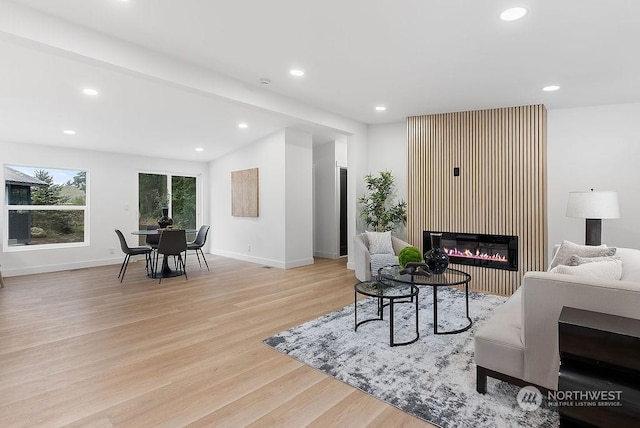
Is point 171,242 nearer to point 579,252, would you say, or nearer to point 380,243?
point 380,243

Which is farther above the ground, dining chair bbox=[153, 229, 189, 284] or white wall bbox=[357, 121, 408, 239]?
white wall bbox=[357, 121, 408, 239]

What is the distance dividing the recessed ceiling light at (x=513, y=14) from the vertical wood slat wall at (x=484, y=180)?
2547 millimetres

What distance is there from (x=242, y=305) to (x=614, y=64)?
4835 mm

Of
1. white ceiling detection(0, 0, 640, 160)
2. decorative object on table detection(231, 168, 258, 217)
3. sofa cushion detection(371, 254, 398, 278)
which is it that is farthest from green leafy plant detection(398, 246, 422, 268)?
decorative object on table detection(231, 168, 258, 217)

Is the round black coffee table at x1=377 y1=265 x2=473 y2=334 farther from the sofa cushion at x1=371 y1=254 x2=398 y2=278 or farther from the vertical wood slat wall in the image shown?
the vertical wood slat wall

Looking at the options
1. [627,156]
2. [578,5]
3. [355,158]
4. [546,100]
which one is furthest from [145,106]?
[627,156]

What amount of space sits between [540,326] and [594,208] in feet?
9.16

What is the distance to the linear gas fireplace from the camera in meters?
4.79

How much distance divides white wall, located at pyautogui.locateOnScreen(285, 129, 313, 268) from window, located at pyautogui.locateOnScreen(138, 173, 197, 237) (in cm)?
341

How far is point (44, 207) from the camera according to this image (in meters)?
6.20

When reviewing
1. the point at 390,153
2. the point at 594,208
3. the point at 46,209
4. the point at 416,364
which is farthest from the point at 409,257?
the point at 46,209

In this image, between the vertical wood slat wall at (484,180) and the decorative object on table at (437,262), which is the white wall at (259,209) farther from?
the decorative object on table at (437,262)

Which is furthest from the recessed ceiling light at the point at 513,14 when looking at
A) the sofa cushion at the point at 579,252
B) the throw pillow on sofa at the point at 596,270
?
the sofa cushion at the point at 579,252

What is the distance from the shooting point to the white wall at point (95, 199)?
5.83m
